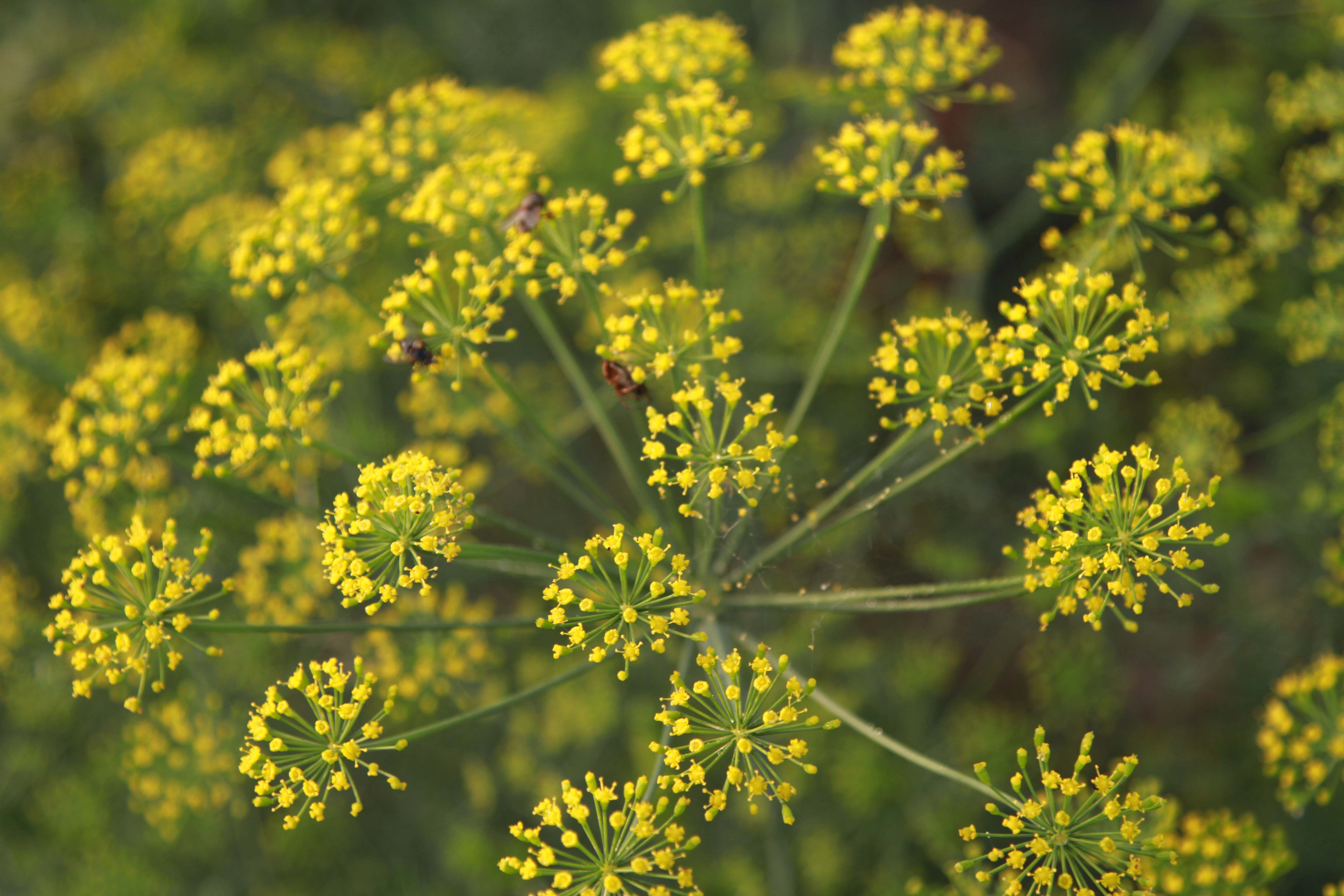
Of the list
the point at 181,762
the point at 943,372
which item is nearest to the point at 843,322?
the point at 943,372

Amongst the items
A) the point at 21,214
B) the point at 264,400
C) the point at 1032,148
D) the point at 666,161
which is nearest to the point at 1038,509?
the point at 666,161

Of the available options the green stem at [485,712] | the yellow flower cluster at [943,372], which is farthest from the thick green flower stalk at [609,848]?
the yellow flower cluster at [943,372]

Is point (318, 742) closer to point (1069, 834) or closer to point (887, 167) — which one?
point (1069, 834)

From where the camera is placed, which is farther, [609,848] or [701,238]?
[701,238]

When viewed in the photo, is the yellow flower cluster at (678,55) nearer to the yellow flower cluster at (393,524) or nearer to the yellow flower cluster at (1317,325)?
the yellow flower cluster at (393,524)

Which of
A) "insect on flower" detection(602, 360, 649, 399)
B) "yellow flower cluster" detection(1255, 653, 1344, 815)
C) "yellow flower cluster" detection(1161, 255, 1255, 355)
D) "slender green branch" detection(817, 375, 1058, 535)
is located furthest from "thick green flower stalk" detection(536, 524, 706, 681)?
"yellow flower cluster" detection(1161, 255, 1255, 355)

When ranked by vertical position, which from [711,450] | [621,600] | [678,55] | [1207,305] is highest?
[678,55]
